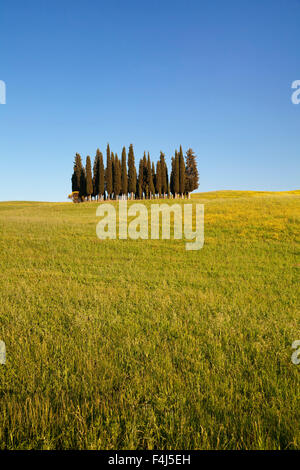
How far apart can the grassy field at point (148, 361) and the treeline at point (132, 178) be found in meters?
48.9

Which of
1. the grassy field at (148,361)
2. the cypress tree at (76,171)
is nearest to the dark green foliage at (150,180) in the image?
the cypress tree at (76,171)

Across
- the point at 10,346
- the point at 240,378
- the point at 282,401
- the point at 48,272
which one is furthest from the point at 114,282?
the point at 282,401

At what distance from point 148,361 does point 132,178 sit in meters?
54.8

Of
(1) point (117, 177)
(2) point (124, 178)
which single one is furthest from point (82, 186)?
(2) point (124, 178)

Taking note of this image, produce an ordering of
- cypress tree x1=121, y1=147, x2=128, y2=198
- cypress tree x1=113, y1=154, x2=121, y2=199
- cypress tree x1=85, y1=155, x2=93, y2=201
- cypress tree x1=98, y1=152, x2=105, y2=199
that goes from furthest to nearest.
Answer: cypress tree x1=85, y1=155, x2=93, y2=201, cypress tree x1=121, y1=147, x2=128, y2=198, cypress tree x1=113, y1=154, x2=121, y2=199, cypress tree x1=98, y1=152, x2=105, y2=199

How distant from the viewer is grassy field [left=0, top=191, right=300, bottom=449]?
2012mm

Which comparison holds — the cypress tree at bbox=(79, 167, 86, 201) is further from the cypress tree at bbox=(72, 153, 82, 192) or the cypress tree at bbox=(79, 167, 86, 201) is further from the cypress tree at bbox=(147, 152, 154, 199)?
the cypress tree at bbox=(147, 152, 154, 199)

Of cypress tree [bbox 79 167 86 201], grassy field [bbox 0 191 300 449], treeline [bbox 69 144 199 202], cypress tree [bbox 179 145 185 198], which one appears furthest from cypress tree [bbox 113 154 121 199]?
grassy field [bbox 0 191 300 449]

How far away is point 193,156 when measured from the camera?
63625 mm

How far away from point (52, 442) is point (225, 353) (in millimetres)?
2299

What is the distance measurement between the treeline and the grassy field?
160ft

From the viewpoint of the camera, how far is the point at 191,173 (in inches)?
2498

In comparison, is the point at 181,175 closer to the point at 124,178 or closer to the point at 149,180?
the point at 149,180
